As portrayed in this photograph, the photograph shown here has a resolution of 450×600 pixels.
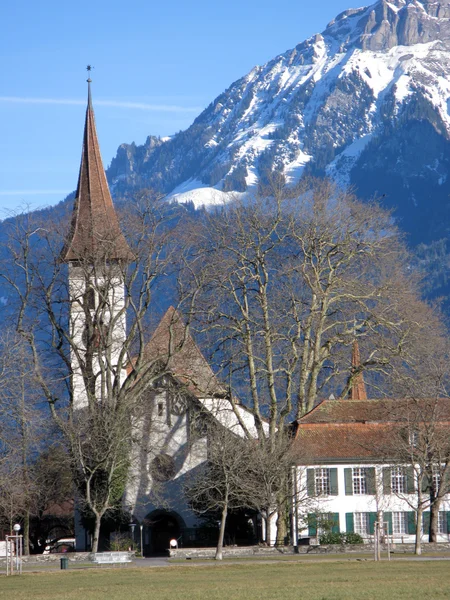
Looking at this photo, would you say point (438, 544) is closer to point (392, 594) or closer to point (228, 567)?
point (228, 567)

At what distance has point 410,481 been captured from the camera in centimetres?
5950

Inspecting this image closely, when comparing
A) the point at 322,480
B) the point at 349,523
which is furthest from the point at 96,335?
the point at 349,523

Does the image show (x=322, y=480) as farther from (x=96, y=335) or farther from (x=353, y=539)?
(x=96, y=335)

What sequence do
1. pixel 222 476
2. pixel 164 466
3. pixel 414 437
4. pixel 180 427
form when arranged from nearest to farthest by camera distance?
pixel 414 437 < pixel 222 476 < pixel 164 466 < pixel 180 427

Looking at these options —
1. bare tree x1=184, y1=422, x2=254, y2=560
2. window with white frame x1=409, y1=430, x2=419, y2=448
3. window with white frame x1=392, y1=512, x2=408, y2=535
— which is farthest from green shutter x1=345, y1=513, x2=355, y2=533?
window with white frame x1=409, y1=430, x2=419, y2=448

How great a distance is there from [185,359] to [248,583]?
2838 cm

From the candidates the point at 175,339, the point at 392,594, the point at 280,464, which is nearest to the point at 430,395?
the point at 280,464

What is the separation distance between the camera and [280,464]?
56562mm

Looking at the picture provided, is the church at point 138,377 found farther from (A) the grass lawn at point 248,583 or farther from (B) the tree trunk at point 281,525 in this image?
(A) the grass lawn at point 248,583

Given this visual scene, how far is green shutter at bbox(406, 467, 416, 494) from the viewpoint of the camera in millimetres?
55884

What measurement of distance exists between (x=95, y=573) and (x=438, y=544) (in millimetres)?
16168

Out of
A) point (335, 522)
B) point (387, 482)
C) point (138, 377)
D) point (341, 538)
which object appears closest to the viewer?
point (341, 538)

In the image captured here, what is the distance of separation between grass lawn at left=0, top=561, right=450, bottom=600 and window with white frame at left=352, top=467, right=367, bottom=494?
56.5 ft

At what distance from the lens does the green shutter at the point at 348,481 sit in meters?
60.7
